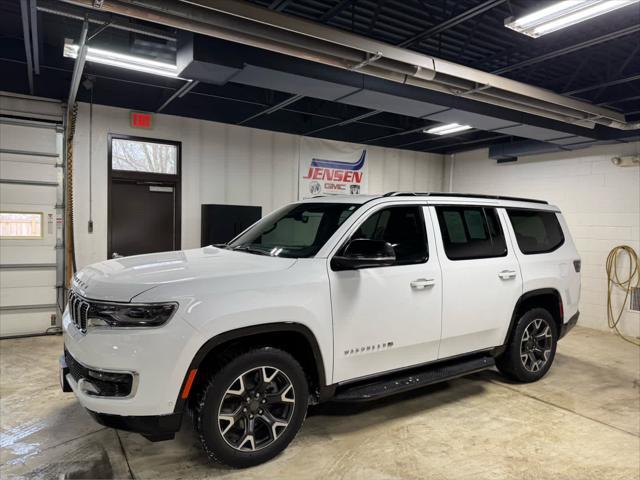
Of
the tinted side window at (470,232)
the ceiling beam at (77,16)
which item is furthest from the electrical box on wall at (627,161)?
the ceiling beam at (77,16)

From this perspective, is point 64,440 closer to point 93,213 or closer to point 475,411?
point 475,411

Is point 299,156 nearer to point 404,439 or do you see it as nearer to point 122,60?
point 122,60

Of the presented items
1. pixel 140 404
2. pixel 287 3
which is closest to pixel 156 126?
pixel 287 3

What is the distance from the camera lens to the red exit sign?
6.28 m

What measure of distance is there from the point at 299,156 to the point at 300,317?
551 centimetres

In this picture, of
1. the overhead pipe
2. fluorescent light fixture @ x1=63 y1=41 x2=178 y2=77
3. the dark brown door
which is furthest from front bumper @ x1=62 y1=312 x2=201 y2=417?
the dark brown door

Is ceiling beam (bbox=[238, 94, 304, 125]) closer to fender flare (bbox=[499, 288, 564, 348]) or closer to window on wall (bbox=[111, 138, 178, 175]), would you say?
window on wall (bbox=[111, 138, 178, 175])

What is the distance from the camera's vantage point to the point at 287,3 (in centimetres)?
371

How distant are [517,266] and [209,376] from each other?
2.86 metres

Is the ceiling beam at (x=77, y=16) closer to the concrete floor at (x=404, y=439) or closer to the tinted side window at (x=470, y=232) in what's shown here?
the tinted side window at (x=470, y=232)

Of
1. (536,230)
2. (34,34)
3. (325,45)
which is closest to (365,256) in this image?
(325,45)

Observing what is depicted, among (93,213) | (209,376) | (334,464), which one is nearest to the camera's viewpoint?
(209,376)

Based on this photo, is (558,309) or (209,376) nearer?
(209,376)

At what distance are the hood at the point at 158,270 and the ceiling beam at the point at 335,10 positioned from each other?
236 centimetres
